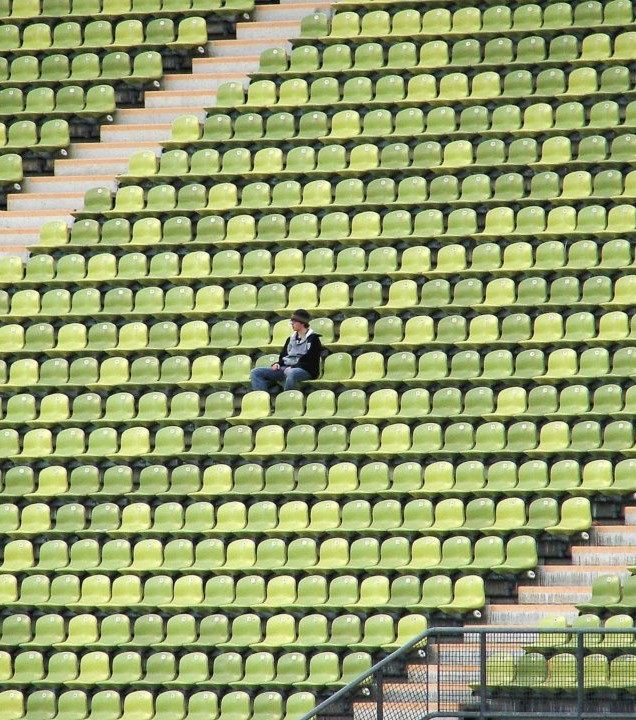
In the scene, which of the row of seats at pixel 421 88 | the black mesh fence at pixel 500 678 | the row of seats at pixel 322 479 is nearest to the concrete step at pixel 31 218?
the row of seats at pixel 421 88

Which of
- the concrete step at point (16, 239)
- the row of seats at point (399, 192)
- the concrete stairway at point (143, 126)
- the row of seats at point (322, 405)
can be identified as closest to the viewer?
the row of seats at point (322, 405)

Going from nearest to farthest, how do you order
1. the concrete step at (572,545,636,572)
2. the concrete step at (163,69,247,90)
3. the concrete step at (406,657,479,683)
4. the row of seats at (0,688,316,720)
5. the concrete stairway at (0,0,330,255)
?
the concrete step at (406,657,479,683)
the row of seats at (0,688,316,720)
the concrete step at (572,545,636,572)
the concrete stairway at (0,0,330,255)
the concrete step at (163,69,247,90)

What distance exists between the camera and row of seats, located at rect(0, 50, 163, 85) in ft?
53.5

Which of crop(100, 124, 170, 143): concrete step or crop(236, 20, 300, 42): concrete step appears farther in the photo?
crop(236, 20, 300, 42): concrete step

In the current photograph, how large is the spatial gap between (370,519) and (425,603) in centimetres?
89

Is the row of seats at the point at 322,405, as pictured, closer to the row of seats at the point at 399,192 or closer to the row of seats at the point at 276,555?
the row of seats at the point at 276,555

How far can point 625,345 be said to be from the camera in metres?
12.8

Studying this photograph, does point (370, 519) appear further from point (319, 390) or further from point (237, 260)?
point (237, 260)

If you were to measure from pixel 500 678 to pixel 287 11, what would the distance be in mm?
8323

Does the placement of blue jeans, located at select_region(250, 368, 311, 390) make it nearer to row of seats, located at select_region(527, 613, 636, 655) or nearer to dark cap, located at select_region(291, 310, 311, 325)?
dark cap, located at select_region(291, 310, 311, 325)

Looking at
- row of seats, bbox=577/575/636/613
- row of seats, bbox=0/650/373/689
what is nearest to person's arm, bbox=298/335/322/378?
row of seats, bbox=0/650/373/689

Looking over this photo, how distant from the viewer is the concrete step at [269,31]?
16406mm

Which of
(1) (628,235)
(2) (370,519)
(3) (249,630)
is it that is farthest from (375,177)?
(3) (249,630)

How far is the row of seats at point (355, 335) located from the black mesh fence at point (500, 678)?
3.22 metres
